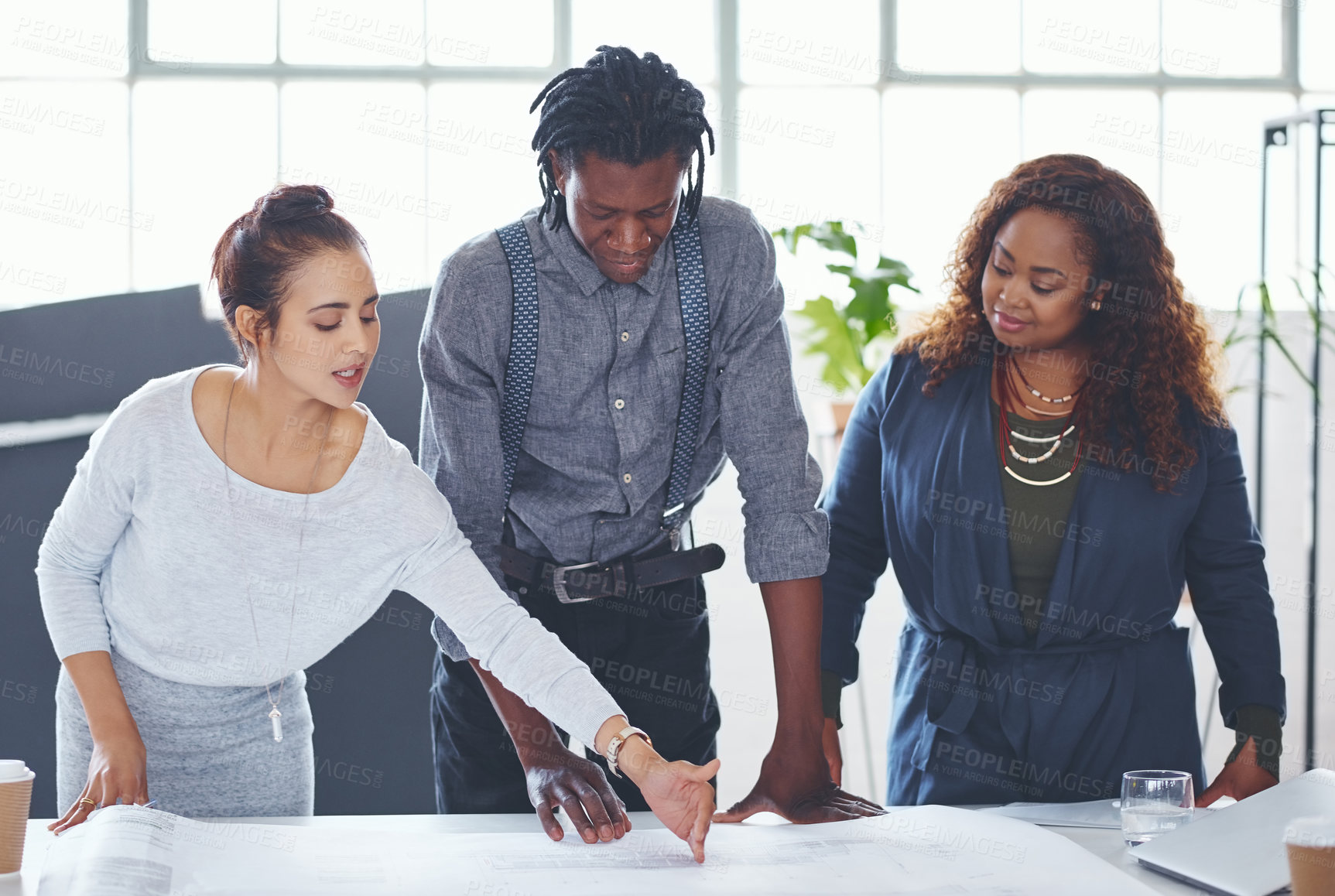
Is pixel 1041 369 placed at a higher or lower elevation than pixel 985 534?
higher

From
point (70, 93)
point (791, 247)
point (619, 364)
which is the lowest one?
point (619, 364)

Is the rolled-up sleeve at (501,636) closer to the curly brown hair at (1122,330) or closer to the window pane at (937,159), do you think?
the curly brown hair at (1122,330)

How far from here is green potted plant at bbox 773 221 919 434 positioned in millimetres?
2908

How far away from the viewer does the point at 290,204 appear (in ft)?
3.93

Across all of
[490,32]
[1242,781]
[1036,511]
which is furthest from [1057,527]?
[490,32]

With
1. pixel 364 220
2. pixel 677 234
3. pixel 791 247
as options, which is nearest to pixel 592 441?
pixel 677 234

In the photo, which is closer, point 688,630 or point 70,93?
point 688,630

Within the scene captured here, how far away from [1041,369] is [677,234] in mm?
510

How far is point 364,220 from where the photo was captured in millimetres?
3357

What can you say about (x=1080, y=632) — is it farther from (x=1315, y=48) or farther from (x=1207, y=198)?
(x=1315, y=48)

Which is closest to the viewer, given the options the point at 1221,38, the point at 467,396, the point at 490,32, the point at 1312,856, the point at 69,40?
the point at 1312,856

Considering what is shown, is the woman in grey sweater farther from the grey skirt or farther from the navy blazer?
the navy blazer

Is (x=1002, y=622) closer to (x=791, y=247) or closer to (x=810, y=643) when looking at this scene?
(x=810, y=643)

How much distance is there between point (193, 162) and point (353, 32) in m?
0.59
